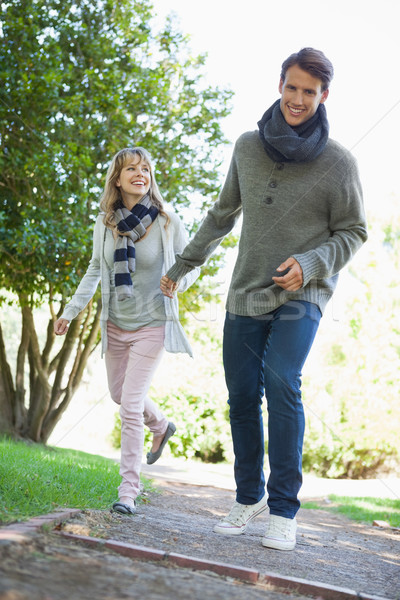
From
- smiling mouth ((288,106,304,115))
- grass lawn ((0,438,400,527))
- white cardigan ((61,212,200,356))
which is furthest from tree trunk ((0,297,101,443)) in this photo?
smiling mouth ((288,106,304,115))

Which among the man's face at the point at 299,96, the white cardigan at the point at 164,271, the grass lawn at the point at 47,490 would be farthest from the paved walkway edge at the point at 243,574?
the man's face at the point at 299,96

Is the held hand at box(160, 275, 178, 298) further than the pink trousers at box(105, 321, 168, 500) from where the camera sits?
Yes

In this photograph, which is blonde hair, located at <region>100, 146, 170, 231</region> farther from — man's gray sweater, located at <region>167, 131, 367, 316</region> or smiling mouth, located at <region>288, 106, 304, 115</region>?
smiling mouth, located at <region>288, 106, 304, 115</region>

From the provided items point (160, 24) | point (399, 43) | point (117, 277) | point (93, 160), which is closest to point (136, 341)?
point (117, 277)

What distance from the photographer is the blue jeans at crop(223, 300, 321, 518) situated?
2.74 metres

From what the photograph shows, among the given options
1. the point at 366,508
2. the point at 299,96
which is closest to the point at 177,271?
the point at 299,96

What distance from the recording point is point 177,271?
3396 millimetres

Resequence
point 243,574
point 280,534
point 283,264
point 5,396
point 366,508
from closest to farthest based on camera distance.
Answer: point 243,574, point 280,534, point 283,264, point 366,508, point 5,396

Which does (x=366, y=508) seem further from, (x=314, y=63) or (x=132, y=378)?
(x=314, y=63)

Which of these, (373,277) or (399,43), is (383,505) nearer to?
(373,277)

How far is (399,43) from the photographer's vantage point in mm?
16766

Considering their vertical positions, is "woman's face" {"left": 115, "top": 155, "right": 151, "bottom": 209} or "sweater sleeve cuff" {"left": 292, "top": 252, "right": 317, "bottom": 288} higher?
"woman's face" {"left": 115, "top": 155, "right": 151, "bottom": 209}

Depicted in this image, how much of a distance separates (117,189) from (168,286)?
822 millimetres

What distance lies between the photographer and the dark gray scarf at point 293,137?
2.89m
